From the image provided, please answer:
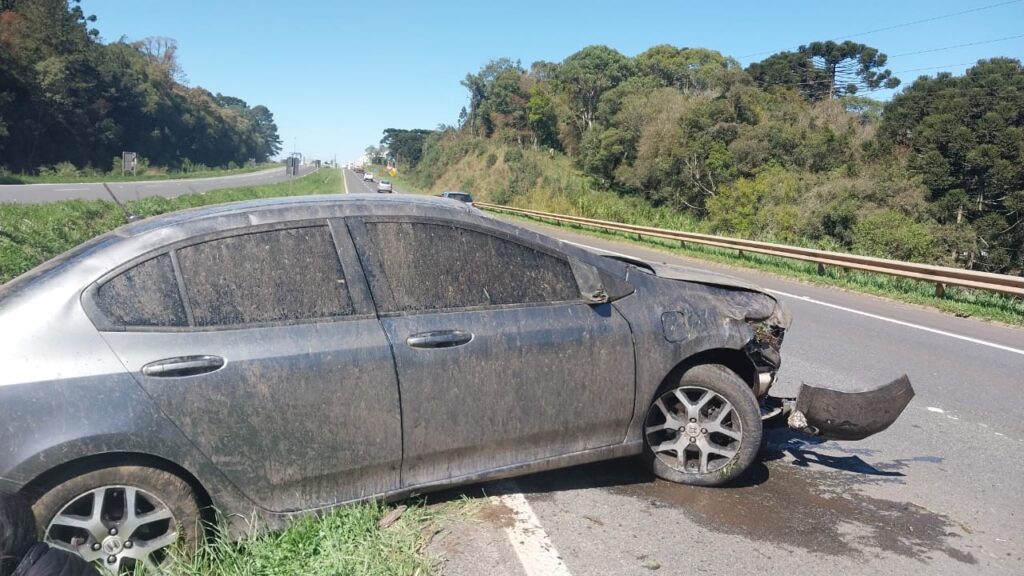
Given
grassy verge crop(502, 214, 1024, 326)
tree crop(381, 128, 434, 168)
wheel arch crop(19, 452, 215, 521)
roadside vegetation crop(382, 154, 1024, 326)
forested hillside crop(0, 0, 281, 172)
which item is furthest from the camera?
tree crop(381, 128, 434, 168)

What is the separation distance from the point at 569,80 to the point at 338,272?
69.9 meters

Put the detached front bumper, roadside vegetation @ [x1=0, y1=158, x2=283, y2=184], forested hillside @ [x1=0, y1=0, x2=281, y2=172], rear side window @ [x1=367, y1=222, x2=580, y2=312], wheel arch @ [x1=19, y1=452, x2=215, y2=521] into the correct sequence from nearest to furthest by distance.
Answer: wheel arch @ [x1=19, y1=452, x2=215, y2=521] < rear side window @ [x1=367, y1=222, x2=580, y2=312] < the detached front bumper < roadside vegetation @ [x1=0, y1=158, x2=283, y2=184] < forested hillside @ [x1=0, y1=0, x2=281, y2=172]

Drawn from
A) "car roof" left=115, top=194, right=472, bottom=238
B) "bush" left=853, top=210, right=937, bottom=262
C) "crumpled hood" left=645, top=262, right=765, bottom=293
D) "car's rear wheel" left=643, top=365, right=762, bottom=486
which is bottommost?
"bush" left=853, top=210, right=937, bottom=262

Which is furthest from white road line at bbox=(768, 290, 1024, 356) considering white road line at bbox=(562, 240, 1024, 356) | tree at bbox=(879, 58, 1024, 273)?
tree at bbox=(879, 58, 1024, 273)

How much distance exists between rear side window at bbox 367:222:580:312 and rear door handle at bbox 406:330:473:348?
145 mm

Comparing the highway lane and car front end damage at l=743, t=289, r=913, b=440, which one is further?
car front end damage at l=743, t=289, r=913, b=440

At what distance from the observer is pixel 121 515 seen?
3.12 m

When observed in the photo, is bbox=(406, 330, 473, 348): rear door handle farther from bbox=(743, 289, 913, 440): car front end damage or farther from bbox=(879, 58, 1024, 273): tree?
bbox=(879, 58, 1024, 273): tree

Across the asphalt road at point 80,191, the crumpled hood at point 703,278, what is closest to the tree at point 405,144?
the asphalt road at point 80,191

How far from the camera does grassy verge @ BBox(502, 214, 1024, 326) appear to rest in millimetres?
12105

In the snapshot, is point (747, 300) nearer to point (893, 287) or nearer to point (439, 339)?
point (439, 339)

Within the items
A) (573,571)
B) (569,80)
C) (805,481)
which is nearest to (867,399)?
(805,481)

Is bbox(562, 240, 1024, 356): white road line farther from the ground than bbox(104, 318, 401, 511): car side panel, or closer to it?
closer to it

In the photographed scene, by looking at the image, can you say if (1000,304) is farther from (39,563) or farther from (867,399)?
(39,563)
